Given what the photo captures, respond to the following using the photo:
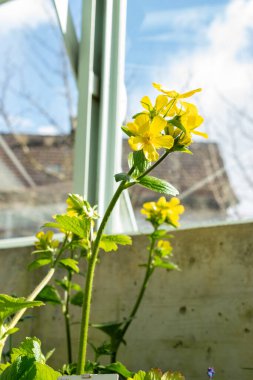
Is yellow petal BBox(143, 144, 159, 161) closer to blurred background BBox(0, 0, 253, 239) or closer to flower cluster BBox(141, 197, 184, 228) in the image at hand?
flower cluster BBox(141, 197, 184, 228)

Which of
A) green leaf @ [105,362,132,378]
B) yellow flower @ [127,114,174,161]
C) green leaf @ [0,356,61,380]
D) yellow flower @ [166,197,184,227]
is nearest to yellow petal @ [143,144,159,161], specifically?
yellow flower @ [127,114,174,161]

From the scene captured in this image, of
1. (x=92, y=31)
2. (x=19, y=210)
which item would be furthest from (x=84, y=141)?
(x=19, y=210)

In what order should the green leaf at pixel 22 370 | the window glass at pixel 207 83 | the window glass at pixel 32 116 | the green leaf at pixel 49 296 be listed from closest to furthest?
the green leaf at pixel 22 370 → the green leaf at pixel 49 296 → the window glass at pixel 207 83 → the window glass at pixel 32 116

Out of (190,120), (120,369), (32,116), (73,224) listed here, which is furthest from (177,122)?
(32,116)

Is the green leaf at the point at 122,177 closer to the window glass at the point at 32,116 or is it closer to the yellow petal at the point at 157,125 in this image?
the yellow petal at the point at 157,125

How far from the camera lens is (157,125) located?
1.04 meters

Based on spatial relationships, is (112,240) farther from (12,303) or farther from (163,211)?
(163,211)

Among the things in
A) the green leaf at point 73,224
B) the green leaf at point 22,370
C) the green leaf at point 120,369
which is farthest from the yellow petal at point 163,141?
the green leaf at point 120,369

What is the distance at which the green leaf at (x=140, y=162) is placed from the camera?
1.04 metres

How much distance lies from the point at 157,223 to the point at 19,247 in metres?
0.56

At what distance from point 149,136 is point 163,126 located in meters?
0.03

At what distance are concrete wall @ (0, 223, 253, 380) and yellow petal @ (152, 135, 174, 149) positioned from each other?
77 centimetres

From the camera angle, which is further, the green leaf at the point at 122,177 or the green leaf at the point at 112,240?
the green leaf at the point at 112,240

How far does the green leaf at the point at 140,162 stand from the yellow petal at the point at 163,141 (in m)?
0.03
